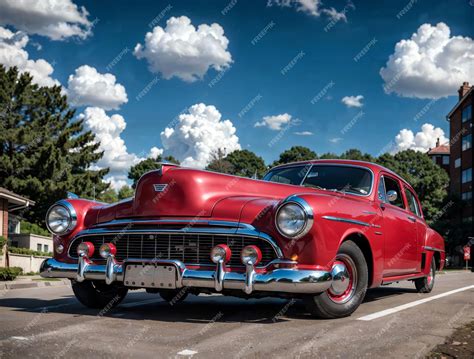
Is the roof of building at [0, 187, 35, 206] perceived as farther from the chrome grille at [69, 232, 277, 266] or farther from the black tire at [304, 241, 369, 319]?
the black tire at [304, 241, 369, 319]

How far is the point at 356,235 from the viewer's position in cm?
501

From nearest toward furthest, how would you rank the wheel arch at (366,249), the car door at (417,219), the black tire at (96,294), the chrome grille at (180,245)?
the chrome grille at (180,245)
the wheel arch at (366,249)
the black tire at (96,294)
the car door at (417,219)

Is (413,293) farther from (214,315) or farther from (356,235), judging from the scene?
(214,315)

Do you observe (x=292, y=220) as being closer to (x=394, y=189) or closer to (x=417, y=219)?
(x=394, y=189)

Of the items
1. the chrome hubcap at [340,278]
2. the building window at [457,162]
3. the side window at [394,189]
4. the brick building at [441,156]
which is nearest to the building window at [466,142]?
the building window at [457,162]

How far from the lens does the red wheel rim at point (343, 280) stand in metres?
4.63

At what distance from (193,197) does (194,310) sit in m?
1.26

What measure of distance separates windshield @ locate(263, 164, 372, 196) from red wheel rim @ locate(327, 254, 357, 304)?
3.79ft

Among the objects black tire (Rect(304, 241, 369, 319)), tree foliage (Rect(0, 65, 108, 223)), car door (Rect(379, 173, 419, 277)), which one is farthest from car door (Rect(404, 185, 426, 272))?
tree foliage (Rect(0, 65, 108, 223))

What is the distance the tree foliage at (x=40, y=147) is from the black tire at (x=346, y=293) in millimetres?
26855

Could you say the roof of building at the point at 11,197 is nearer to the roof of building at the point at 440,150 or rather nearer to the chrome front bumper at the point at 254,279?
the chrome front bumper at the point at 254,279

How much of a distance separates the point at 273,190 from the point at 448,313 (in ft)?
7.04

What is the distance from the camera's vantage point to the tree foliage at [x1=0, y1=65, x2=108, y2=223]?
2964cm

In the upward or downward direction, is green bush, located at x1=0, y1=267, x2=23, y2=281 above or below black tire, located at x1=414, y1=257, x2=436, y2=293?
below
